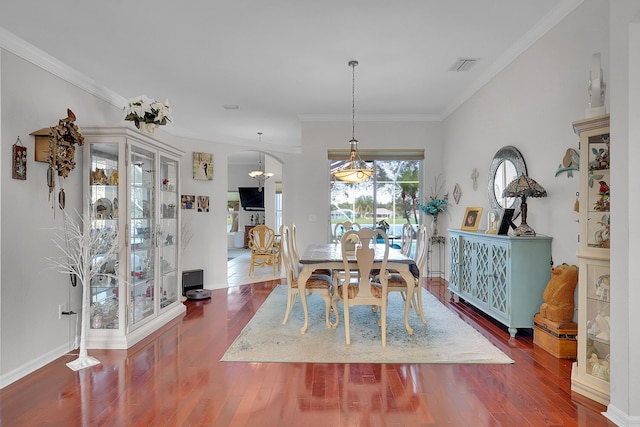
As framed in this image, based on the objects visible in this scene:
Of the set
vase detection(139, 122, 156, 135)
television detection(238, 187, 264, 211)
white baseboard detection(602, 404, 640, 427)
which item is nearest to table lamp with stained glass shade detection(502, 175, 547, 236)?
white baseboard detection(602, 404, 640, 427)

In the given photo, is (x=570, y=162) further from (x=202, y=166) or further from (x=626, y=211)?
(x=202, y=166)

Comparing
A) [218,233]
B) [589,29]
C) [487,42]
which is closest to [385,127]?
[487,42]

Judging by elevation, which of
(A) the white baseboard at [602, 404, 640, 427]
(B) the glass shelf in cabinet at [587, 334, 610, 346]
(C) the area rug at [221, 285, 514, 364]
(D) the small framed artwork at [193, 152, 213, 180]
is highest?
(D) the small framed artwork at [193, 152, 213, 180]

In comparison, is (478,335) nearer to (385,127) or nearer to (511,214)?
(511,214)

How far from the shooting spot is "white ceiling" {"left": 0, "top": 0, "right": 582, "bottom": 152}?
2.95 meters

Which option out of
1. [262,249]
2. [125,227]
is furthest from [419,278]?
[262,249]

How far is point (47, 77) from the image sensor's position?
3.05m

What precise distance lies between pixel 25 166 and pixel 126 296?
1.32 m

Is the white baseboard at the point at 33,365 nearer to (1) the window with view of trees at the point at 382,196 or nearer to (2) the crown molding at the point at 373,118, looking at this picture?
(1) the window with view of trees at the point at 382,196

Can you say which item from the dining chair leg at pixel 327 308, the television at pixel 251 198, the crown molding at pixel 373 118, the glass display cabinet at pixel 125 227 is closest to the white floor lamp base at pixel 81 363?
the glass display cabinet at pixel 125 227

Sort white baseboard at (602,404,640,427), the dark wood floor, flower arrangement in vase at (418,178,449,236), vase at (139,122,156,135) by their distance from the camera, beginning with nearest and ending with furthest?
white baseboard at (602,404,640,427), the dark wood floor, vase at (139,122,156,135), flower arrangement in vase at (418,178,449,236)

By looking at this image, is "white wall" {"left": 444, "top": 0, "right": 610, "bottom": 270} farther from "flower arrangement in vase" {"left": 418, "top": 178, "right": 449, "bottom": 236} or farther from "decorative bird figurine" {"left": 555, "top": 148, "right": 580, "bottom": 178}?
"flower arrangement in vase" {"left": 418, "top": 178, "right": 449, "bottom": 236}

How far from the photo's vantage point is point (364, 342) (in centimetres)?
338

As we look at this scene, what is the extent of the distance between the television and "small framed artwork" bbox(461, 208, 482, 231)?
8.15m
